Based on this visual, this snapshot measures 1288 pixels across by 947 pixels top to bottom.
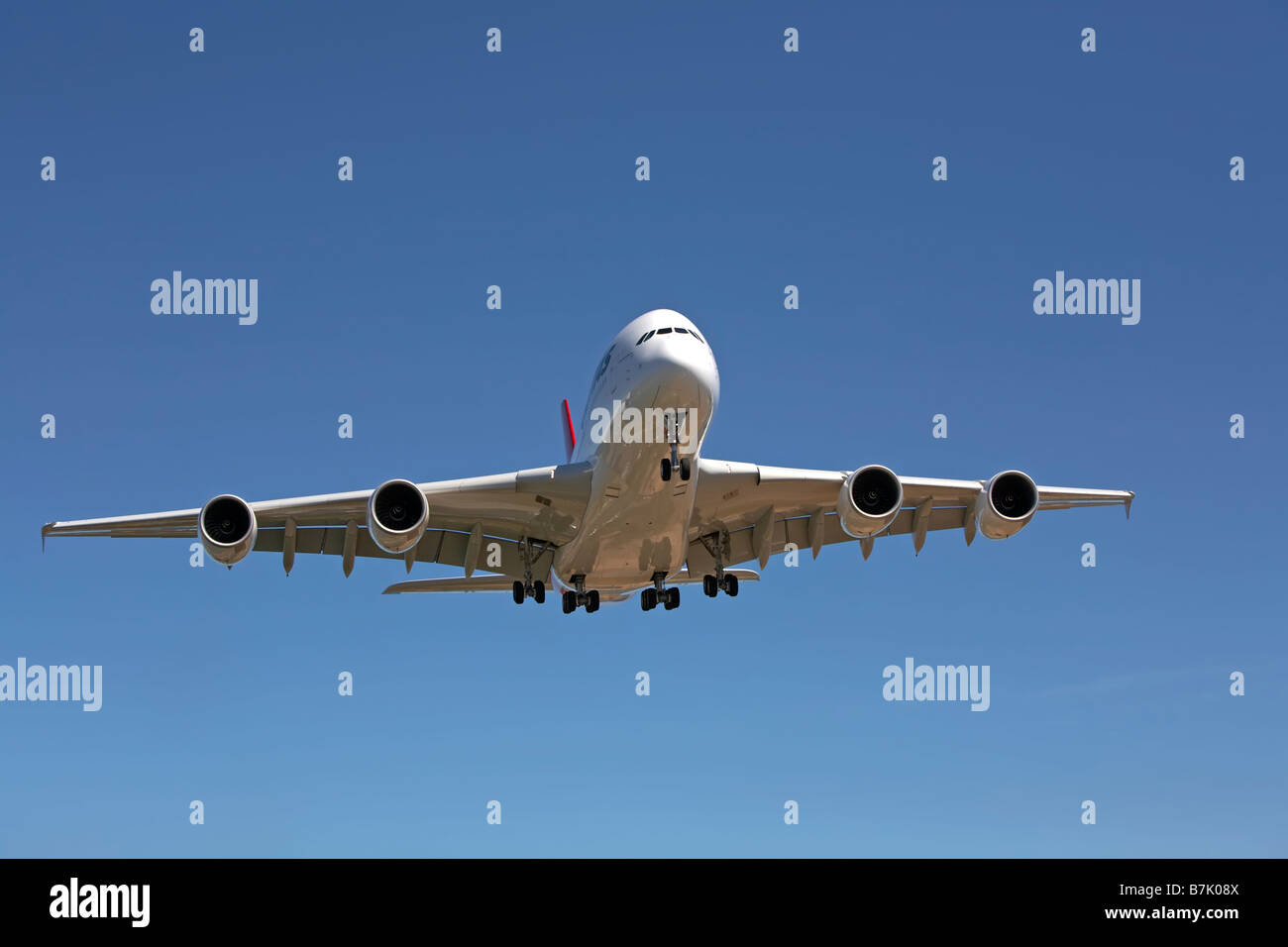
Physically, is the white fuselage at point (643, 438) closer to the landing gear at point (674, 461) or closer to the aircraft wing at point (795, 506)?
the landing gear at point (674, 461)

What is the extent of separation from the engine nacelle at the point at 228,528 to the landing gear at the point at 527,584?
7.60 meters

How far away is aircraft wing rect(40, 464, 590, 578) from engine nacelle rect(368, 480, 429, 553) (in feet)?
5.14

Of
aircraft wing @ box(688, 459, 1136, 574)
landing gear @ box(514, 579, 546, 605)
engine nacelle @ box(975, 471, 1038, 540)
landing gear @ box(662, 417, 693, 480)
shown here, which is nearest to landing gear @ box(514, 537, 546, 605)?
landing gear @ box(514, 579, 546, 605)

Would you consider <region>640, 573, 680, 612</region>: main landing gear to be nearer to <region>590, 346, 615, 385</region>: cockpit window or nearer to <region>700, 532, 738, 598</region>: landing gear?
<region>700, 532, 738, 598</region>: landing gear

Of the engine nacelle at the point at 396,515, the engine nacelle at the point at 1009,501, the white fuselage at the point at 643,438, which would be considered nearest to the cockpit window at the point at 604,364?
the white fuselage at the point at 643,438

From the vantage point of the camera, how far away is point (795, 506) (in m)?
33.8

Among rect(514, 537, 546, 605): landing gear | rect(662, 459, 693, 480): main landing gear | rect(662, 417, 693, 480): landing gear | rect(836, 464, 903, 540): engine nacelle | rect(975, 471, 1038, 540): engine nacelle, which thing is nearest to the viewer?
rect(662, 417, 693, 480): landing gear

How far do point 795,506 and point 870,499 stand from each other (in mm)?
3032

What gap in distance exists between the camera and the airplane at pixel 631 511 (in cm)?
2789

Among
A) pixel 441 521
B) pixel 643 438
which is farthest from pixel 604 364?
pixel 441 521

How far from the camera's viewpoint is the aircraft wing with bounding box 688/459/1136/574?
105 feet
